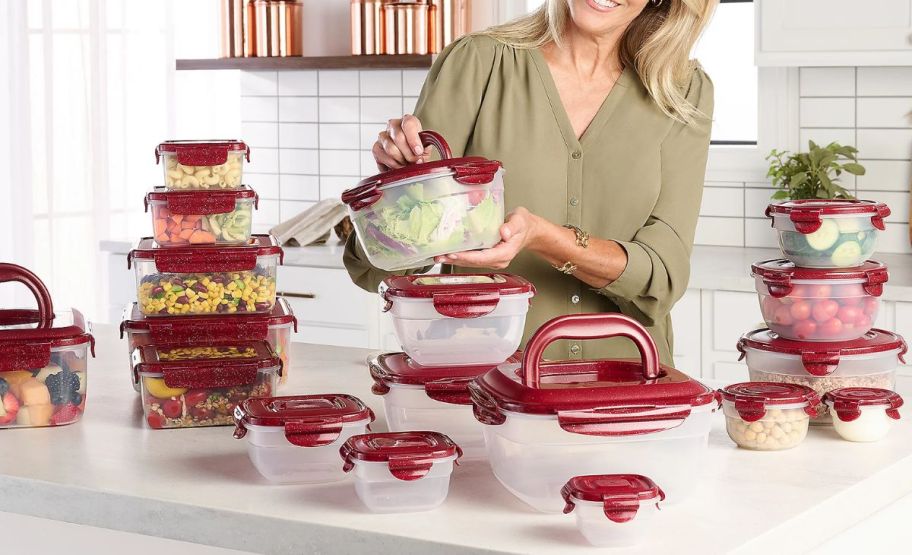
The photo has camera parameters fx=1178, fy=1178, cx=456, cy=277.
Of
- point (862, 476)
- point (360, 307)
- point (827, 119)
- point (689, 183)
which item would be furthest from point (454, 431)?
point (827, 119)

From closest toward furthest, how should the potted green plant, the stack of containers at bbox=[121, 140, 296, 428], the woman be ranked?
the stack of containers at bbox=[121, 140, 296, 428] → the woman → the potted green plant

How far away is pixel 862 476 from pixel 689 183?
0.78 meters

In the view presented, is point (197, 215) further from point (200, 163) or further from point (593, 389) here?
point (593, 389)

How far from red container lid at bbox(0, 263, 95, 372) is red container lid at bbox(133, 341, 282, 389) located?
0.10 meters

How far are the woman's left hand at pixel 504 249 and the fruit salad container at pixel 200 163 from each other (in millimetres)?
476

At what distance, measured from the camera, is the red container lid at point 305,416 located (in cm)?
143

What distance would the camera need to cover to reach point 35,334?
1.68 metres

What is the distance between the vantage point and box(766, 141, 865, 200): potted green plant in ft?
11.5

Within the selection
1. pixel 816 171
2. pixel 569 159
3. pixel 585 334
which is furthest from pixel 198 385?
pixel 816 171

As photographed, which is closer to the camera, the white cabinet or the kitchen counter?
the kitchen counter

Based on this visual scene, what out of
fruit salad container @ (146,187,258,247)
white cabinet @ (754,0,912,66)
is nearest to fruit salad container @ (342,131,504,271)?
fruit salad container @ (146,187,258,247)

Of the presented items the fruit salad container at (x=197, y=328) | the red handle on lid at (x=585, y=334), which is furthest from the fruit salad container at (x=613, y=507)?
the fruit salad container at (x=197, y=328)

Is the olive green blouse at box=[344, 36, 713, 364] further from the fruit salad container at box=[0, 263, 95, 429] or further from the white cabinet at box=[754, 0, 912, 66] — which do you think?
the white cabinet at box=[754, 0, 912, 66]

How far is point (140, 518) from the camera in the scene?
1.41 metres
